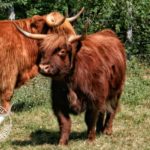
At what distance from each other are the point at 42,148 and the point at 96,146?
0.67m

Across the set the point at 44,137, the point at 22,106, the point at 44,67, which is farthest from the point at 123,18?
the point at 44,67

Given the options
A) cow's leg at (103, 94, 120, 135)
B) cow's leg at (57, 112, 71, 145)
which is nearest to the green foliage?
cow's leg at (103, 94, 120, 135)

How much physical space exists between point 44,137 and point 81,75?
4.35 ft

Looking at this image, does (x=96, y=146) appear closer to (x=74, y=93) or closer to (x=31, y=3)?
(x=74, y=93)

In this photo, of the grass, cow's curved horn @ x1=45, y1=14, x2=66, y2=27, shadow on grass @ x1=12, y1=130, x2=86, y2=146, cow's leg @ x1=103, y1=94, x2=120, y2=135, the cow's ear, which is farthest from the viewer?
the cow's ear

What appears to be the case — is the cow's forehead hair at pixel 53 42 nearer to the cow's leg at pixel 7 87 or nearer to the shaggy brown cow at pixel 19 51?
the shaggy brown cow at pixel 19 51

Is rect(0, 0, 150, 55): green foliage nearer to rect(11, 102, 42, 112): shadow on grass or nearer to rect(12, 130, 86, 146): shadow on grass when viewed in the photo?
rect(11, 102, 42, 112): shadow on grass

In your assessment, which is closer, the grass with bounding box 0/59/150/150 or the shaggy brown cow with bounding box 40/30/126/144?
the shaggy brown cow with bounding box 40/30/126/144

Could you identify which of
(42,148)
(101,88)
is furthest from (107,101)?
(42,148)

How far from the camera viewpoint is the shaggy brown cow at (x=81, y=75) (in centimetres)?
664

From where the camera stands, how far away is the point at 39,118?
9047mm

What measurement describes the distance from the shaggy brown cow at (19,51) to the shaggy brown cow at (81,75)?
0.91 metres

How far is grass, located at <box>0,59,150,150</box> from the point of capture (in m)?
7.22

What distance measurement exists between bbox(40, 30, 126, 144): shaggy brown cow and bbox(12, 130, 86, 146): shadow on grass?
0.39 meters
